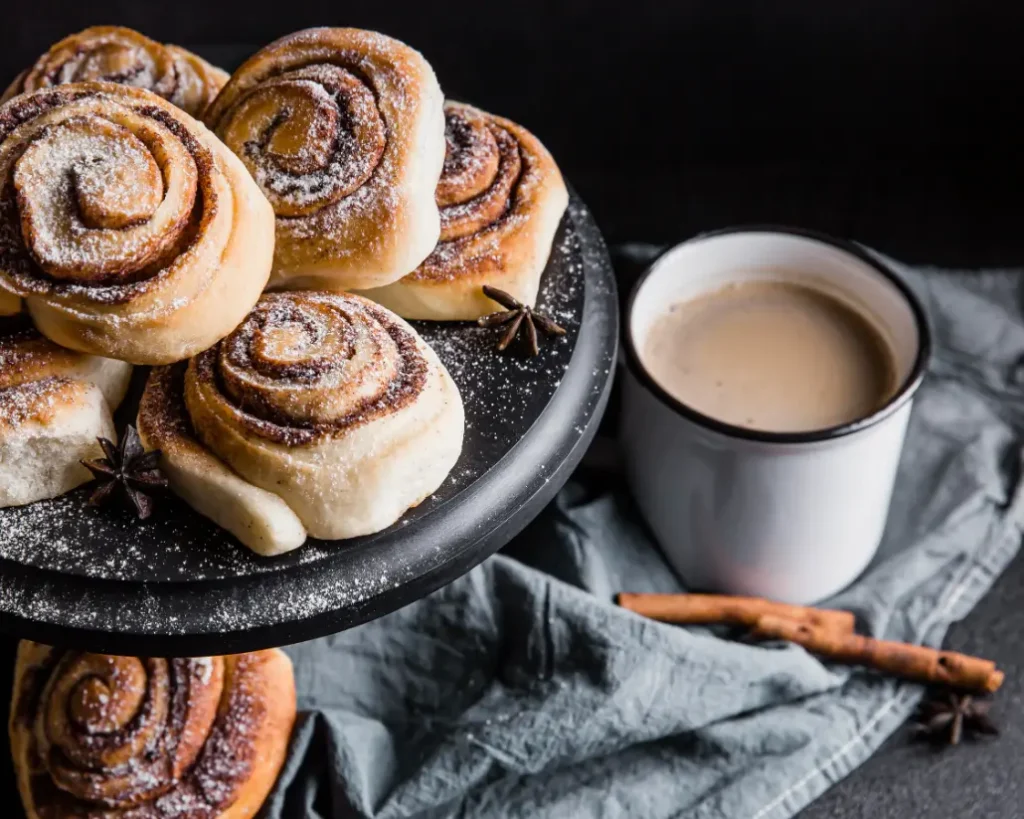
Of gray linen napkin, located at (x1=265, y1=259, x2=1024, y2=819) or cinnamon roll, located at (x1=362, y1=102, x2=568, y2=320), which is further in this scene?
gray linen napkin, located at (x1=265, y1=259, x2=1024, y2=819)

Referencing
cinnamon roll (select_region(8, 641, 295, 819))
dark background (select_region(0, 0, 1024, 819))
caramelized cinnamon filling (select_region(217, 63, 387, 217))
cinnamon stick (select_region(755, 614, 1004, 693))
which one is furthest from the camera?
dark background (select_region(0, 0, 1024, 819))

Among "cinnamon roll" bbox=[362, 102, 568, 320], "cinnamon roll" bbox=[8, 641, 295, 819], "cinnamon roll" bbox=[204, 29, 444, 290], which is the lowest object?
"cinnamon roll" bbox=[8, 641, 295, 819]

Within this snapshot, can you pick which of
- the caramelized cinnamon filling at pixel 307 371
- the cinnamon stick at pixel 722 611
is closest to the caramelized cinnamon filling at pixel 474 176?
the caramelized cinnamon filling at pixel 307 371

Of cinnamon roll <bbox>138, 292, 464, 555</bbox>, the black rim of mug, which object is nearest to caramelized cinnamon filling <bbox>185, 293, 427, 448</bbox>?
cinnamon roll <bbox>138, 292, 464, 555</bbox>

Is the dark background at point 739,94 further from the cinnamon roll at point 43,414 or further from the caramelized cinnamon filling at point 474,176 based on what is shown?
the cinnamon roll at point 43,414

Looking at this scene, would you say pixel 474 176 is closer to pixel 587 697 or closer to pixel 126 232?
pixel 126 232

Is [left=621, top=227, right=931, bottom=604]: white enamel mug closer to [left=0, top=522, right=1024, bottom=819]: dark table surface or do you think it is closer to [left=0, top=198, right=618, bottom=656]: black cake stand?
[left=0, top=522, right=1024, bottom=819]: dark table surface

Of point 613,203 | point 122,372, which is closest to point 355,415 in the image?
point 122,372
